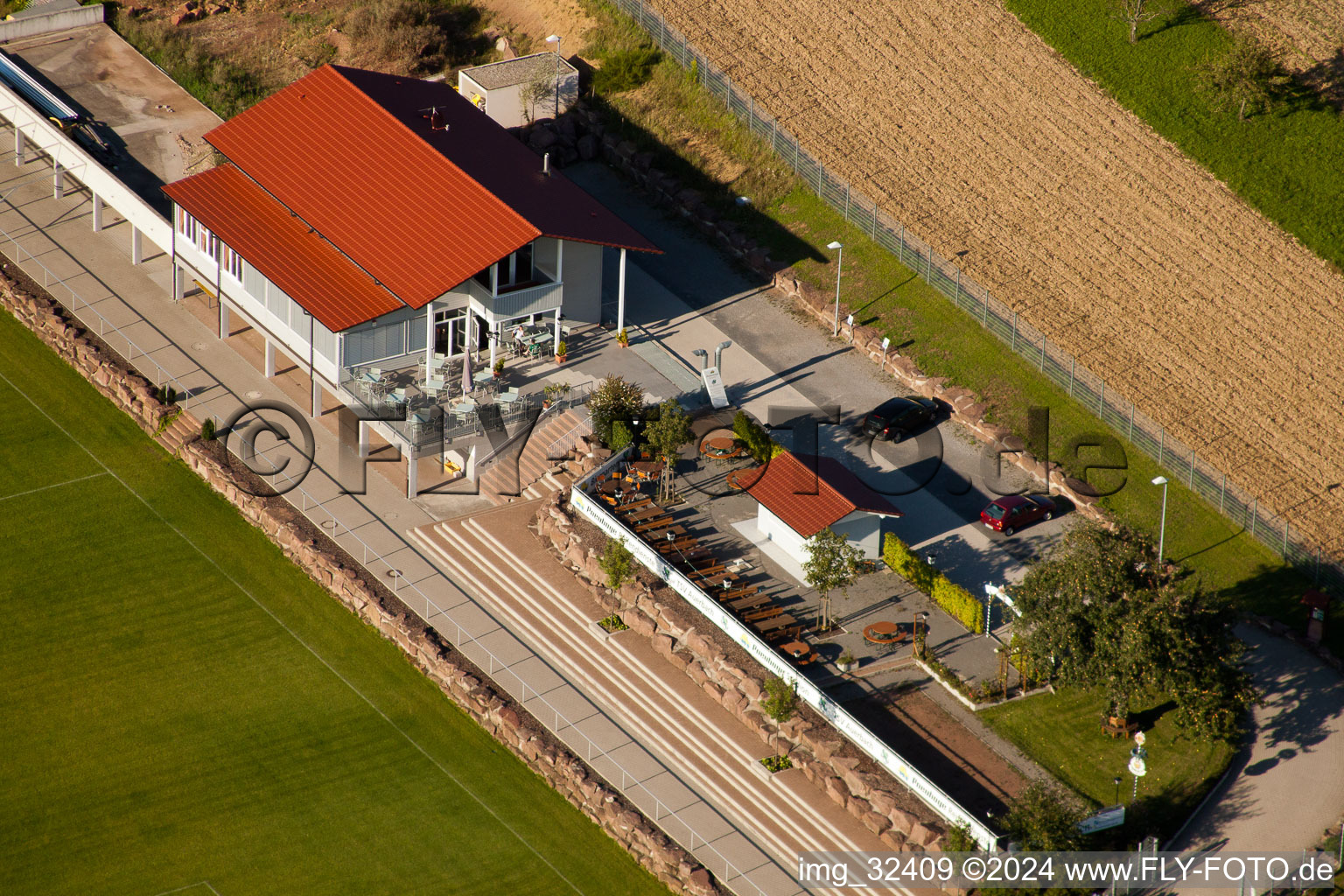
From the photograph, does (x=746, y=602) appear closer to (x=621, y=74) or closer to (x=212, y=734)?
(x=212, y=734)

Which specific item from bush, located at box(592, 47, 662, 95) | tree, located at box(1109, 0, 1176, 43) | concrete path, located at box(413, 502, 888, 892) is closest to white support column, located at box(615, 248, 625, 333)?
concrete path, located at box(413, 502, 888, 892)

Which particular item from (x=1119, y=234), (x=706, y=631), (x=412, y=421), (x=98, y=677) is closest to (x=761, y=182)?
(x=1119, y=234)

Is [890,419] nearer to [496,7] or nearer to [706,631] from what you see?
[706,631]

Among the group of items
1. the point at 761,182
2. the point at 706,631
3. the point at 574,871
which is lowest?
the point at 574,871

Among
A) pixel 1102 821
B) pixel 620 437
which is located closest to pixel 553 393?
pixel 620 437

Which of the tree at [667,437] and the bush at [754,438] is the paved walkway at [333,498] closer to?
the tree at [667,437]

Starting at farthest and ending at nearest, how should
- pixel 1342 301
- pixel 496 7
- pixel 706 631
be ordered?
pixel 496 7, pixel 1342 301, pixel 706 631

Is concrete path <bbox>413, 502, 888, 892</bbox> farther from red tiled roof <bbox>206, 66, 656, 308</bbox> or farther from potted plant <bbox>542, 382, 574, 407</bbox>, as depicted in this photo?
red tiled roof <bbox>206, 66, 656, 308</bbox>
